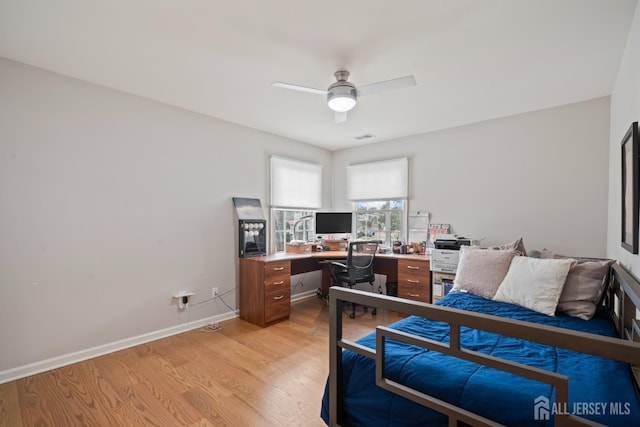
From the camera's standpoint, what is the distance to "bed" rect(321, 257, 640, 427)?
0.92m

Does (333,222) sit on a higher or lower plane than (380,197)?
lower

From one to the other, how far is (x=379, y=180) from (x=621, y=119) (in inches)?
111

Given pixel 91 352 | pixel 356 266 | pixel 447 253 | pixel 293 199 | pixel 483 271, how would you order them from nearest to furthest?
pixel 483 271 → pixel 91 352 → pixel 447 253 → pixel 356 266 → pixel 293 199

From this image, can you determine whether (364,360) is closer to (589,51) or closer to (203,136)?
(589,51)

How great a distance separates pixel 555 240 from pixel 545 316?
5.92 ft

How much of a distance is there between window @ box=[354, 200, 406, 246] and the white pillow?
2296 mm

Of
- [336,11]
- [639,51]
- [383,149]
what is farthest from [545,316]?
[383,149]

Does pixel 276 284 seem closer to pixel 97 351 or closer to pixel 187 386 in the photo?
pixel 187 386

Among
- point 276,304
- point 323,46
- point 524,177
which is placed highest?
point 323,46

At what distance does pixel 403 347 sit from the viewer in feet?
4.85

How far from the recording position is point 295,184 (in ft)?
15.5

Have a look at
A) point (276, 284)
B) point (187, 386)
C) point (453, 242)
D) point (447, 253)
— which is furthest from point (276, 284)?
point (453, 242)

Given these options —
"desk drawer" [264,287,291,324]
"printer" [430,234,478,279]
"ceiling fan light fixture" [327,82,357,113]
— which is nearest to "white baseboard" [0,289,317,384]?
"desk drawer" [264,287,291,324]

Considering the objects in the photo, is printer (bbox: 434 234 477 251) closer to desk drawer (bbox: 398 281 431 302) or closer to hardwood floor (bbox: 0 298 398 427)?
desk drawer (bbox: 398 281 431 302)
